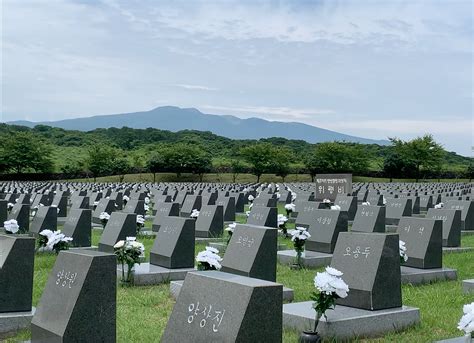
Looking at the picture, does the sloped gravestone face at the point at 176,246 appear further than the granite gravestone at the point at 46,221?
No

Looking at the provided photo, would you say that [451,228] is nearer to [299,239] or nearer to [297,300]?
[299,239]

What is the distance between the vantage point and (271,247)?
8.80 m

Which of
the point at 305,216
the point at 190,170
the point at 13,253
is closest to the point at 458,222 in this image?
the point at 305,216

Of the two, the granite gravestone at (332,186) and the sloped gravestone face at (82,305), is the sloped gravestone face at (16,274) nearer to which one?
the sloped gravestone face at (82,305)

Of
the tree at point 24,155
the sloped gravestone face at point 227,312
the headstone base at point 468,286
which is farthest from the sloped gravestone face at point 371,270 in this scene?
the tree at point 24,155

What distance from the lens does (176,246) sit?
10750 mm

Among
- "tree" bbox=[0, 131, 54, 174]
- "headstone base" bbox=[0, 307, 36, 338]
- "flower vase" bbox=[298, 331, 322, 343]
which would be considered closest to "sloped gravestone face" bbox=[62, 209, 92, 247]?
"headstone base" bbox=[0, 307, 36, 338]

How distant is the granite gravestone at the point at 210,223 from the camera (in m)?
16.0

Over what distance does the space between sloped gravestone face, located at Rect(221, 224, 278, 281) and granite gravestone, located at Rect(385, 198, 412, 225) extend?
11.6 meters

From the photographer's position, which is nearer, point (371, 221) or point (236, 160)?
point (371, 221)

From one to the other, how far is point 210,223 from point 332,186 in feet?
46.2

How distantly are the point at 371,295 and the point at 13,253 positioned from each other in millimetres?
4167

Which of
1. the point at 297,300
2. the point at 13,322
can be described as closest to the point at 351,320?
the point at 297,300

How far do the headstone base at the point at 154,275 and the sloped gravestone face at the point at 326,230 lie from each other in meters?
3.19
